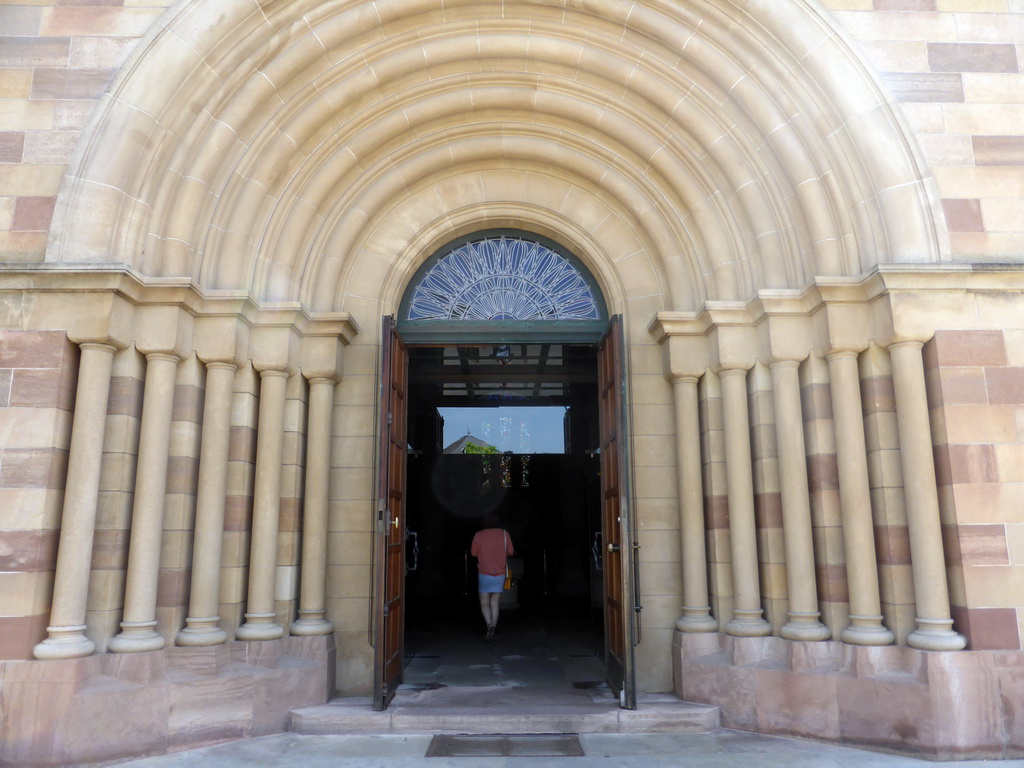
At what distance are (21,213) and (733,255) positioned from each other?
17.4 ft

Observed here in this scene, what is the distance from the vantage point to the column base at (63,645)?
4.39 metres

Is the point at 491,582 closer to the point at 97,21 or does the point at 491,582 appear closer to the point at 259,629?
the point at 259,629

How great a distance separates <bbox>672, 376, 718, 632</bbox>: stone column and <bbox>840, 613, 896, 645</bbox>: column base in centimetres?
99

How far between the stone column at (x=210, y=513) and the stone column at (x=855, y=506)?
14.4 ft

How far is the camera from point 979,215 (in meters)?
5.16

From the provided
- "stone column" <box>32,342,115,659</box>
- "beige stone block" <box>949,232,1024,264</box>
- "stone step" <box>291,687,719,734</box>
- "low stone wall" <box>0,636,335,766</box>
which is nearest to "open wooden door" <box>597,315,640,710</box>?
"stone step" <box>291,687,719,734</box>

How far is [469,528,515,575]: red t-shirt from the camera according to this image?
7844mm

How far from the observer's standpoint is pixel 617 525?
5.86m

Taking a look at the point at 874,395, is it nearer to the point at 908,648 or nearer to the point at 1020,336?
the point at 1020,336

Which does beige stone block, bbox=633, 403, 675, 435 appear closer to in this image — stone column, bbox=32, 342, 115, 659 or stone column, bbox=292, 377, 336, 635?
stone column, bbox=292, 377, 336, 635

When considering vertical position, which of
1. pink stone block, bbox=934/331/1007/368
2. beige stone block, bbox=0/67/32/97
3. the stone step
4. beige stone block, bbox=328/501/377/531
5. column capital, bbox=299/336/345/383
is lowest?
the stone step

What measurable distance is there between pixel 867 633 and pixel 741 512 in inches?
44.8

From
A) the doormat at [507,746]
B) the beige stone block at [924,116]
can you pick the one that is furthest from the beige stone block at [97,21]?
the beige stone block at [924,116]

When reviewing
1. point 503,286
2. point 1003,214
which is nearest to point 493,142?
point 503,286
